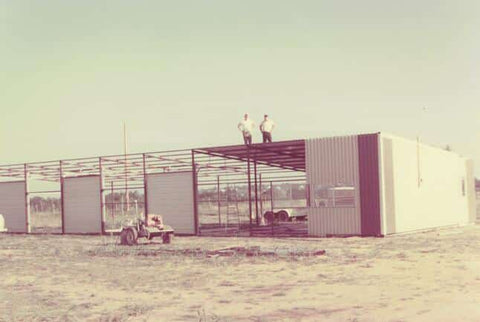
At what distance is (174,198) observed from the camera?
30.8m

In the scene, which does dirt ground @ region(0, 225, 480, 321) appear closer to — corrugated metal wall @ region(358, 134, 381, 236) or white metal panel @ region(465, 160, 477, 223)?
corrugated metal wall @ region(358, 134, 381, 236)

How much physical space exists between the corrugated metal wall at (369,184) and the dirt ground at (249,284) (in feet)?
11.0

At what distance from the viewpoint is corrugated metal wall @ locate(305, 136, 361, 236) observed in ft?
82.2

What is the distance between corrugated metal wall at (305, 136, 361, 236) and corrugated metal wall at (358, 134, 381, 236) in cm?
23

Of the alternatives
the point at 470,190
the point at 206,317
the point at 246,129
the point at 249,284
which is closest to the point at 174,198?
the point at 246,129

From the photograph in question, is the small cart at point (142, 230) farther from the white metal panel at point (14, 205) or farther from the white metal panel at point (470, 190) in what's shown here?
the white metal panel at point (470, 190)

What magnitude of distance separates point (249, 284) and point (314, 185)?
13540mm

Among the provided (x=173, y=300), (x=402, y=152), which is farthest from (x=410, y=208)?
(x=173, y=300)

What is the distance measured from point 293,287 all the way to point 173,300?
259 centimetres

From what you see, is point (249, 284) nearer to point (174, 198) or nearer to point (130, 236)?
point (130, 236)

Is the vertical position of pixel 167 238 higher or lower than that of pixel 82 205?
lower

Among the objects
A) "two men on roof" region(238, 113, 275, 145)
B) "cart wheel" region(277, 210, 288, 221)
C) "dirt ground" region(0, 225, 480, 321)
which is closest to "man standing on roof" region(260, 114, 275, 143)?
"two men on roof" region(238, 113, 275, 145)

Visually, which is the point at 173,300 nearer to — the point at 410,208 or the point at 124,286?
the point at 124,286

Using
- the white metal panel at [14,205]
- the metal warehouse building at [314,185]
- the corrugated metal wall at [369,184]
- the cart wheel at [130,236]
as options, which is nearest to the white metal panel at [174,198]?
the metal warehouse building at [314,185]
